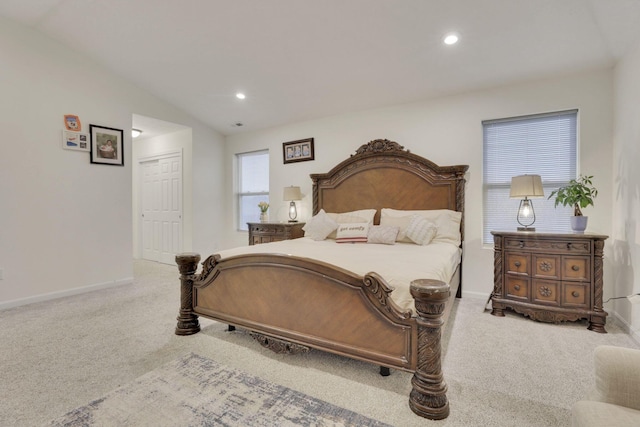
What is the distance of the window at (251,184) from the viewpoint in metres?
5.36

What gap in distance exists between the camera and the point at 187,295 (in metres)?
2.55

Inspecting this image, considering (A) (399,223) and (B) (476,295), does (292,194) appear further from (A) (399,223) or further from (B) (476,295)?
(B) (476,295)

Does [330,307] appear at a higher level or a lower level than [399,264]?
lower

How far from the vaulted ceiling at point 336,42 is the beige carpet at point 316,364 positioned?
2.51 m

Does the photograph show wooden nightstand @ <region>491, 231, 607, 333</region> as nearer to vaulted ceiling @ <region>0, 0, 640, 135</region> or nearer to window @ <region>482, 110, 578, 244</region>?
window @ <region>482, 110, 578, 244</region>

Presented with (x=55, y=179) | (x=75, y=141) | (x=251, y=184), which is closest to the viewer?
(x=55, y=179)

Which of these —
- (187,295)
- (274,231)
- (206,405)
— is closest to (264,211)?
(274,231)

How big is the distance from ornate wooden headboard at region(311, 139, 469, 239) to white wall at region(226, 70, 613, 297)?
A: 16 centimetres

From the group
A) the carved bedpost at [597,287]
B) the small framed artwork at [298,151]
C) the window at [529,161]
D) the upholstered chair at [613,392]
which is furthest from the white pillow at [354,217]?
the upholstered chair at [613,392]

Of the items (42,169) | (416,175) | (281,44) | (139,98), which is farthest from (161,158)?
(416,175)

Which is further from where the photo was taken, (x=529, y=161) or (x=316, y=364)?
(x=529, y=161)

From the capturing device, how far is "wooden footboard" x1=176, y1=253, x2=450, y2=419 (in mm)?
1541

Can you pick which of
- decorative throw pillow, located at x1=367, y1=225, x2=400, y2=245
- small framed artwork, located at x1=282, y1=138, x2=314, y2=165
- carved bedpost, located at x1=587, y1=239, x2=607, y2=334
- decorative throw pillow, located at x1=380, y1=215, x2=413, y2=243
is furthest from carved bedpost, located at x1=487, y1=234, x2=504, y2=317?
small framed artwork, located at x1=282, y1=138, x2=314, y2=165

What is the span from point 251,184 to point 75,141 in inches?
101
